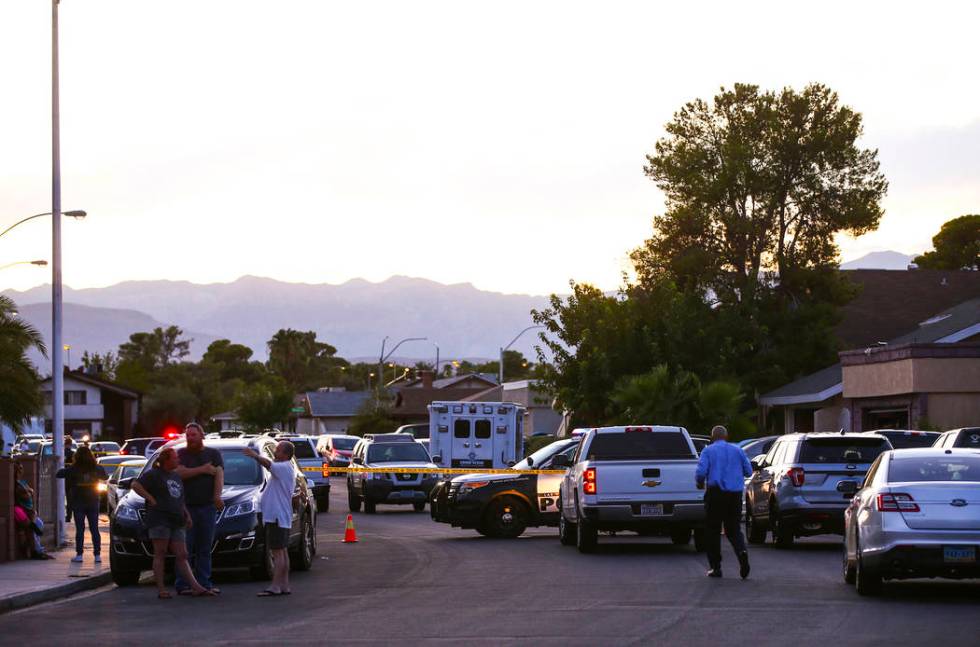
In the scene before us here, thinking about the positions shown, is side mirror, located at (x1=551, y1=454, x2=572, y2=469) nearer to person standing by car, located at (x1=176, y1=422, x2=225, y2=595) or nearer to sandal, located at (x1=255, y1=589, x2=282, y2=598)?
person standing by car, located at (x1=176, y1=422, x2=225, y2=595)

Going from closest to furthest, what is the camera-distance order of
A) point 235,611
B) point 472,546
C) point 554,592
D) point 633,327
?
1. point 235,611
2. point 554,592
3. point 472,546
4. point 633,327

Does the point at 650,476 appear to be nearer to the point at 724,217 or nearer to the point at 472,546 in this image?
the point at 472,546

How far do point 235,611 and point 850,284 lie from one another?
4862 cm

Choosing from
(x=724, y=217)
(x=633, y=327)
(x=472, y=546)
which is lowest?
(x=472, y=546)

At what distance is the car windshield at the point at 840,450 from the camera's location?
23.8 m

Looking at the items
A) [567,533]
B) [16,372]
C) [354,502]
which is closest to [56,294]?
[567,533]

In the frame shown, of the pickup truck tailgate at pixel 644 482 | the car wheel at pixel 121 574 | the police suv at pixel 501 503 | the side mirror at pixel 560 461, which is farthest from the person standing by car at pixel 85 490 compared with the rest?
the side mirror at pixel 560 461

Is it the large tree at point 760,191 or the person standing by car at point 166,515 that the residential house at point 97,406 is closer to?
the large tree at point 760,191

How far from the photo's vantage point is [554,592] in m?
17.5

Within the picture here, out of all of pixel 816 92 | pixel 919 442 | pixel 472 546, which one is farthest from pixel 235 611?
pixel 816 92

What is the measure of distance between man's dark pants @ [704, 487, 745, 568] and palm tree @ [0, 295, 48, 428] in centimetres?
2431

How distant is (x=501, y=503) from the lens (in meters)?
27.9

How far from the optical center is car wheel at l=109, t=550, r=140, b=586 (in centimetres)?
2020

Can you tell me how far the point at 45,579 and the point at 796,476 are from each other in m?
10.9
